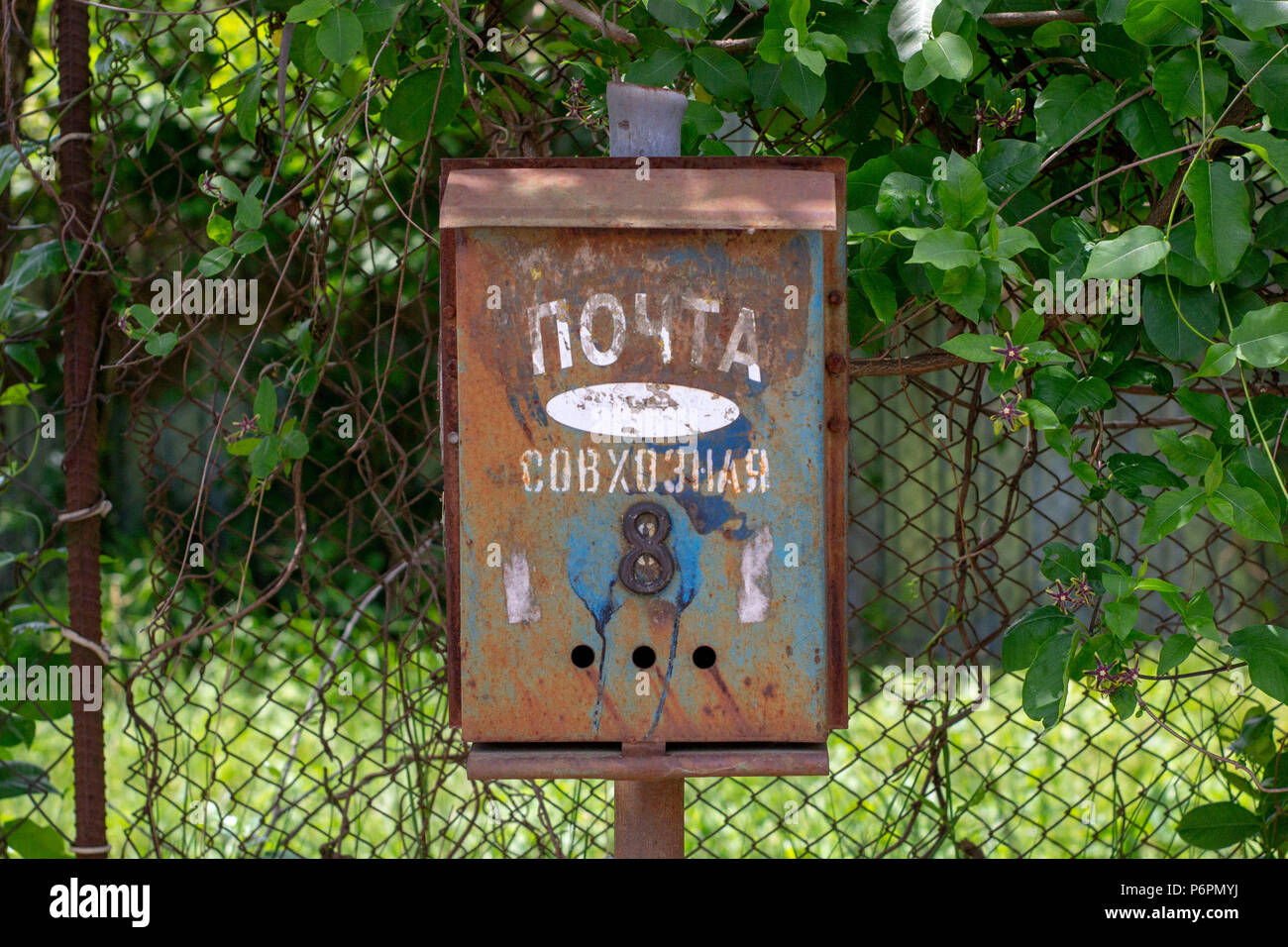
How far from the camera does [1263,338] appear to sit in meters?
1.50

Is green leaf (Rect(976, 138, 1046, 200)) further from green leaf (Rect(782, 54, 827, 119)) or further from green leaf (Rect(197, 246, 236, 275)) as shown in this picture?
green leaf (Rect(197, 246, 236, 275))

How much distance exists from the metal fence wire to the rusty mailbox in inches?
18.9

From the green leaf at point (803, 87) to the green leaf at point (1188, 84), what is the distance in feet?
1.51

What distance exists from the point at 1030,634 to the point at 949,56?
84cm

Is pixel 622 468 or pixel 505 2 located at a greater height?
pixel 505 2

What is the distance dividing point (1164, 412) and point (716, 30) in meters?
2.45

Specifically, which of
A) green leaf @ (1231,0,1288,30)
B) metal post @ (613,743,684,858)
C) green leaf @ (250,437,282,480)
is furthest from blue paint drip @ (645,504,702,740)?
green leaf @ (1231,0,1288,30)

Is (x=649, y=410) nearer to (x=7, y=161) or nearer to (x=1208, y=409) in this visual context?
(x=1208, y=409)

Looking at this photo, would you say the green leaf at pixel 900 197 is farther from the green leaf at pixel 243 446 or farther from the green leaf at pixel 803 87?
the green leaf at pixel 243 446

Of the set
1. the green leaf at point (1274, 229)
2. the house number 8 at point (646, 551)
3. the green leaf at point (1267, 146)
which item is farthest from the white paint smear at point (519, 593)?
the green leaf at point (1274, 229)

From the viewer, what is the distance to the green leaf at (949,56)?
58.8 inches

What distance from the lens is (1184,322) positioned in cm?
160
